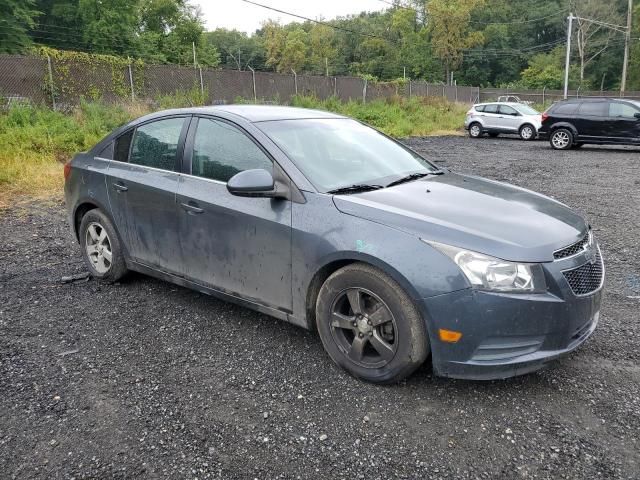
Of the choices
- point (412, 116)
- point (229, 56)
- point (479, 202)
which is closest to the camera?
point (479, 202)

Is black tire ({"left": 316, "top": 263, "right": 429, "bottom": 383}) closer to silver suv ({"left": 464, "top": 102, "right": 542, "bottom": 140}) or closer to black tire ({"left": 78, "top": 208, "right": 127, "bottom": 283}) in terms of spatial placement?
black tire ({"left": 78, "top": 208, "right": 127, "bottom": 283})

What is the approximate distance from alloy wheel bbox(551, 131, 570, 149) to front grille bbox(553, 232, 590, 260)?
1556 centimetres

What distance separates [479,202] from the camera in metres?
3.23

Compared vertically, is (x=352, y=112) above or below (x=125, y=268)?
above

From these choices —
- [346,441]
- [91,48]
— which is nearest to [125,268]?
[346,441]

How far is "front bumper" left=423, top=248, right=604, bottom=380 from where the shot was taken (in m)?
2.62

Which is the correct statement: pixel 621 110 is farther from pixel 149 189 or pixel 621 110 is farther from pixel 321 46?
pixel 321 46

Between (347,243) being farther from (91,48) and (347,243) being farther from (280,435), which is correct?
(91,48)

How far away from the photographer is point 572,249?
9.48 feet

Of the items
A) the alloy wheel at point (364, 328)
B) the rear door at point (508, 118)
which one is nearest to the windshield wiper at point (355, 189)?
the alloy wheel at point (364, 328)

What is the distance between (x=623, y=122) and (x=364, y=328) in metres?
16.0

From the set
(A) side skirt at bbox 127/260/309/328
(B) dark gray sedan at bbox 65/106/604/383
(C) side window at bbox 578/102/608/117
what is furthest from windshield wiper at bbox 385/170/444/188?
(C) side window at bbox 578/102/608/117

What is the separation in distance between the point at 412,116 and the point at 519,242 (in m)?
24.3

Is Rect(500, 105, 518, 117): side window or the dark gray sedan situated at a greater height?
Rect(500, 105, 518, 117): side window
